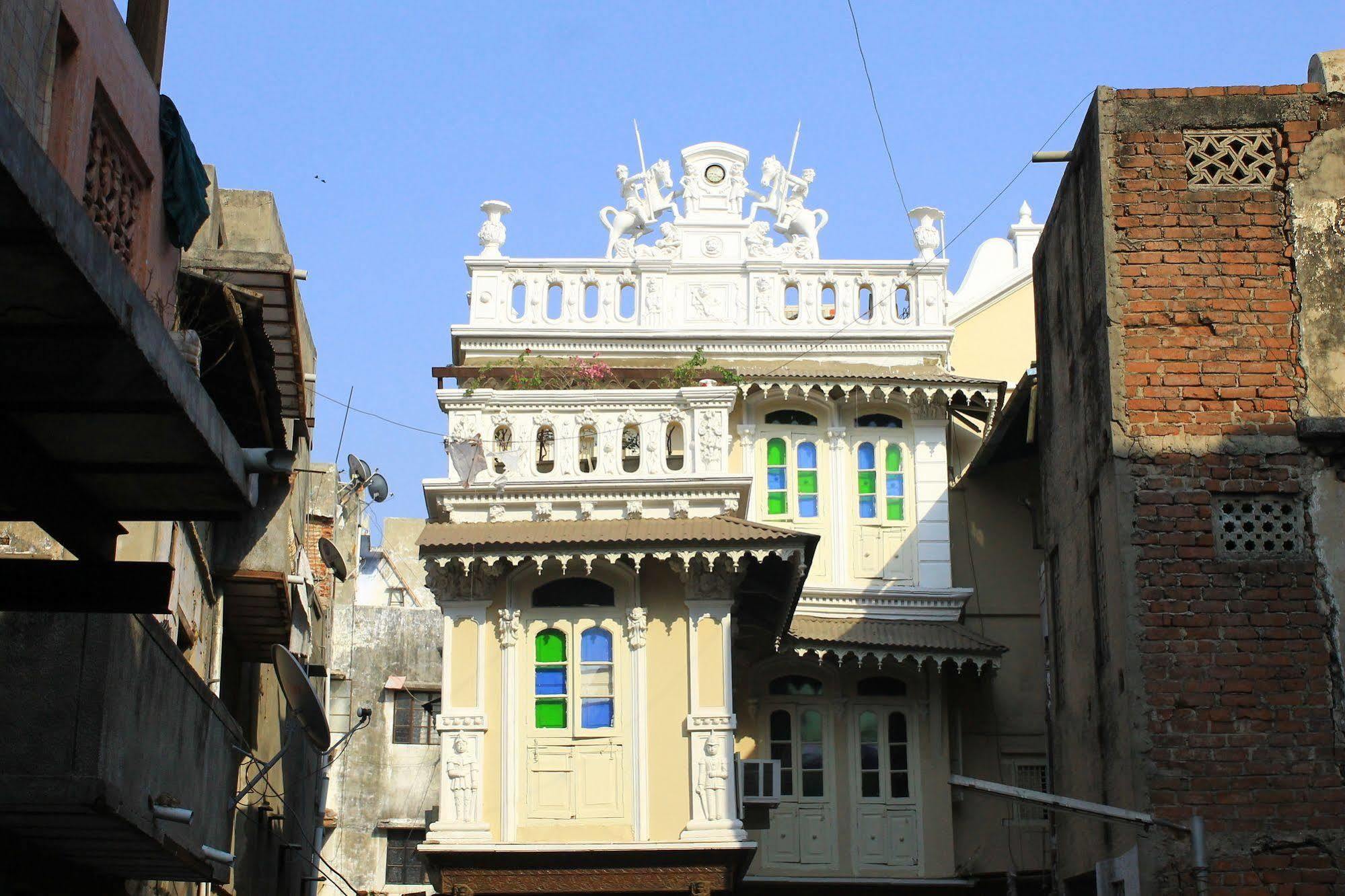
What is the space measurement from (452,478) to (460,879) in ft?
15.9

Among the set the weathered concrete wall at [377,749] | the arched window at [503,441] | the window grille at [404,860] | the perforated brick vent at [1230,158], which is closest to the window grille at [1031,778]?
the arched window at [503,441]

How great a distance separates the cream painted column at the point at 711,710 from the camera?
2095cm

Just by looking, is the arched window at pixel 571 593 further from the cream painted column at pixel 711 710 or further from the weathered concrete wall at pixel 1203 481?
the weathered concrete wall at pixel 1203 481

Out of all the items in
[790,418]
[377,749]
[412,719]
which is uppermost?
[790,418]

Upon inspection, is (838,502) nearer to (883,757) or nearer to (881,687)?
(881,687)

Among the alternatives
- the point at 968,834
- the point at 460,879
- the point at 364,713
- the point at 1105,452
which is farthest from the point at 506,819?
the point at 1105,452

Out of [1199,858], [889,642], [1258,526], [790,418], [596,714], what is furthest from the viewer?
[790,418]

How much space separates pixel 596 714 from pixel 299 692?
4.02 metres

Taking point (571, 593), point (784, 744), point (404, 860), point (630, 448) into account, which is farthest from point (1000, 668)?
point (404, 860)

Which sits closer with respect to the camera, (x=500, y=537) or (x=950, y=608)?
(x=500, y=537)

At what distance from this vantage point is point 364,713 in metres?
23.0

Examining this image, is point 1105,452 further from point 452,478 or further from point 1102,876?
point 452,478

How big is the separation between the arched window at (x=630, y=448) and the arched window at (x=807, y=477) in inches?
148

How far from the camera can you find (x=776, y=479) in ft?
85.3
